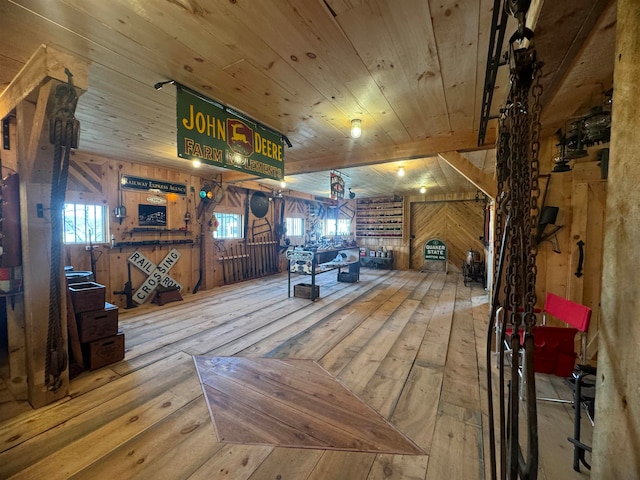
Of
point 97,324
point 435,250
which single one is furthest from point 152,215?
point 435,250

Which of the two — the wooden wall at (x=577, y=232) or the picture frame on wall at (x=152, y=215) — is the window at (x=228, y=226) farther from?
the wooden wall at (x=577, y=232)

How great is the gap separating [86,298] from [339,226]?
864 cm

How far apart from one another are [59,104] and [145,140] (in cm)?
182

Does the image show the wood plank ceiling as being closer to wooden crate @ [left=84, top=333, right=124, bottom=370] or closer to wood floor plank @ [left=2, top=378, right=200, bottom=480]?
wooden crate @ [left=84, top=333, right=124, bottom=370]

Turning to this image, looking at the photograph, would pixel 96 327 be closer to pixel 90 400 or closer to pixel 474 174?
pixel 90 400

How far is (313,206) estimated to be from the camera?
9.68 m

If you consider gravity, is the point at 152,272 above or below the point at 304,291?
above

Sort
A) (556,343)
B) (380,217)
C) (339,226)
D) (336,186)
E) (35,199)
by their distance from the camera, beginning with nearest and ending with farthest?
(35,199), (556,343), (336,186), (380,217), (339,226)

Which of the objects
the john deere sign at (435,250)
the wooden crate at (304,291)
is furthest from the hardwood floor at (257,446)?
the john deere sign at (435,250)

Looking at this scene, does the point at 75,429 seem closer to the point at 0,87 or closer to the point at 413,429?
the point at 413,429

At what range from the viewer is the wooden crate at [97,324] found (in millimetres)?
2531

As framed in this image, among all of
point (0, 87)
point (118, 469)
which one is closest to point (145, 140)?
point (0, 87)

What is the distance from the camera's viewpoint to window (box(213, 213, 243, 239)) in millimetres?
6406

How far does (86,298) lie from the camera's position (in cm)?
256
